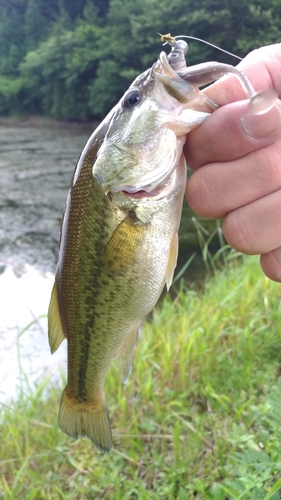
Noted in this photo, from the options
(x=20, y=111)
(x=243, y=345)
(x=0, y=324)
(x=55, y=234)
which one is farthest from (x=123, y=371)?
(x=20, y=111)

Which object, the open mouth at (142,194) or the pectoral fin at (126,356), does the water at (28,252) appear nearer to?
the pectoral fin at (126,356)

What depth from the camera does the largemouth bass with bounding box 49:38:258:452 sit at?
53.6 inches

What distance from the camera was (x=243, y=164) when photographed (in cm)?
137

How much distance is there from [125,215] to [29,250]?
6.94 metres

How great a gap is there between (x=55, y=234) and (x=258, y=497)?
7.54m

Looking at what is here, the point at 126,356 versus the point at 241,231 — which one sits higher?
the point at 241,231

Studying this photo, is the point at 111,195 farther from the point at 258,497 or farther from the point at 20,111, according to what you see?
the point at 20,111

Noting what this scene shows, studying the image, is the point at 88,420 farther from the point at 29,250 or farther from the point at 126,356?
the point at 29,250

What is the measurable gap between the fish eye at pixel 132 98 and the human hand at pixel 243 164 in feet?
0.67

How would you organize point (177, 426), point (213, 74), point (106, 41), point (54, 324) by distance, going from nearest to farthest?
point (213, 74) < point (54, 324) < point (177, 426) < point (106, 41)

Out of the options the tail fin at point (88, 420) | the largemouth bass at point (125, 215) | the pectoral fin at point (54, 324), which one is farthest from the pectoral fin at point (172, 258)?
the tail fin at point (88, 420)

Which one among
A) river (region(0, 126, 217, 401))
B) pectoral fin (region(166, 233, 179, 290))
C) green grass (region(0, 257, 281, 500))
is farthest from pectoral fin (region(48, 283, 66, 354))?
river (region(0, 126, 217, 401))

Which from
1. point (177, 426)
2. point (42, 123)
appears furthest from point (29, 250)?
point (42, 123)

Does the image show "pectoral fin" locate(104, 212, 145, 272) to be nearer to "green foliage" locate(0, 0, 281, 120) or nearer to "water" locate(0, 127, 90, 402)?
"water" locate(0, 127, 90, 402)
